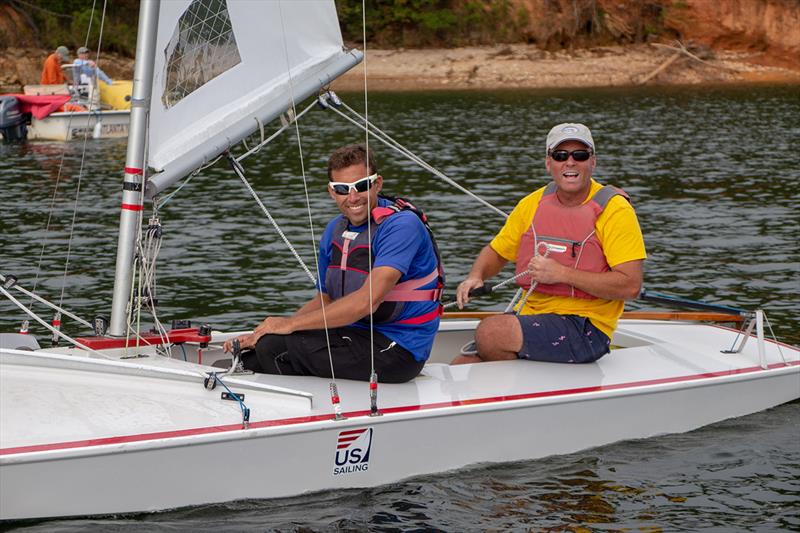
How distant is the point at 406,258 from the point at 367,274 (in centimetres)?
26

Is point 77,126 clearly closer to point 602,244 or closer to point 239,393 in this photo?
point 602,244

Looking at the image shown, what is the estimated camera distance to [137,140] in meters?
6.04

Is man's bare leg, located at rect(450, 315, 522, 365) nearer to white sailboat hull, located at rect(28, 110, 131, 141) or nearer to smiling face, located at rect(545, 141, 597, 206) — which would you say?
smiling face, located at rect(545, 141, 597, 206)

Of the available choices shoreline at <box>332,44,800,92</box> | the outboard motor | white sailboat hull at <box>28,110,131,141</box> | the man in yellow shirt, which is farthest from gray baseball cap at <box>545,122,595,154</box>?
shoreline at <box>332,44,800,92</box>

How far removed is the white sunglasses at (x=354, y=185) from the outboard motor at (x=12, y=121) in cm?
1856

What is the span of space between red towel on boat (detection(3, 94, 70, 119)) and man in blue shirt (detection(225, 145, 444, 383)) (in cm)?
1865

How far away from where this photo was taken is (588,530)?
5.73 meters

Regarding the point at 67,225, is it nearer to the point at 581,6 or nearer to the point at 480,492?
the point at 480,492

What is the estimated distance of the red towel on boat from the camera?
927 inches

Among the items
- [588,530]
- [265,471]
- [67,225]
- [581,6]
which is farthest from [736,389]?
[581,6]

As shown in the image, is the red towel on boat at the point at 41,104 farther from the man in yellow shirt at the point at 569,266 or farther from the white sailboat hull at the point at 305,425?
the white sailboat hull at the point at 305,425

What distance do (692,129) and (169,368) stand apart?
21.1 metres

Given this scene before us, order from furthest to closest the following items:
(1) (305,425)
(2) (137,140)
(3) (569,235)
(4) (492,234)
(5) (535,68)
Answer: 1. (5) (535,68)
2. (4) (492,234)
3. (3) (569,235)
4. (2) (137,140)
5. (1) (305,425)

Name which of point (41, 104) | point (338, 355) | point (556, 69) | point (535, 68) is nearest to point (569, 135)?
point (338, 355)
